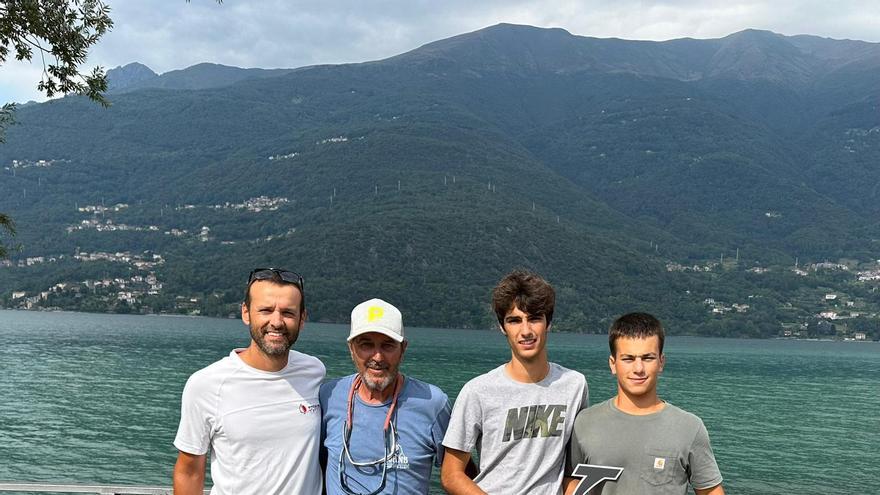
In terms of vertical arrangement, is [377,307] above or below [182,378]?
above

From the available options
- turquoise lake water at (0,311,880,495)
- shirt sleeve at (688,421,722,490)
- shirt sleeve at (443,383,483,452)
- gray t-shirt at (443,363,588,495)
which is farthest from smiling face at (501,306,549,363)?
turquoise lake water at (0,311,880,495)

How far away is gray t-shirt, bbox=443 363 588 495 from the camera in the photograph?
2879 mm

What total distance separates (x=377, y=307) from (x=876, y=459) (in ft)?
110

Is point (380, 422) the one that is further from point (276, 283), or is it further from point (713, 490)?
point (713, 490)

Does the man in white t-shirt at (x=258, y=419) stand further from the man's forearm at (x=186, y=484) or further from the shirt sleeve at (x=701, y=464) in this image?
the shirt sleeve at (x=701, y=464)

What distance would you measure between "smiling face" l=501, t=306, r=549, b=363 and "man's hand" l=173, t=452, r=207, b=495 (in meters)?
1.28

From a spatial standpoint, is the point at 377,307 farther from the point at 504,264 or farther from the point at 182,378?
the point at 504,264

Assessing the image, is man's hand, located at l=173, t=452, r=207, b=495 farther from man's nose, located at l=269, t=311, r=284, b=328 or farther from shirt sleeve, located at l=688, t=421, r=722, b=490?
shirt sleeve, located at l=688, t=421, r=722, b=490

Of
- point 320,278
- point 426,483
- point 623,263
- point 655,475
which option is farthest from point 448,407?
point 623,263

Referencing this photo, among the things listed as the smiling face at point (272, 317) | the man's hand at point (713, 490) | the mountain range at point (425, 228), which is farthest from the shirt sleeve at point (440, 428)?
the mountain range at point (425, 228)

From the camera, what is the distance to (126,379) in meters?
46.7

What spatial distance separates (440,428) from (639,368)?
0.78 meters

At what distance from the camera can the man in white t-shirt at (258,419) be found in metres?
2.98

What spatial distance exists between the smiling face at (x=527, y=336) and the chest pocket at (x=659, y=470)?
0.52 metres
